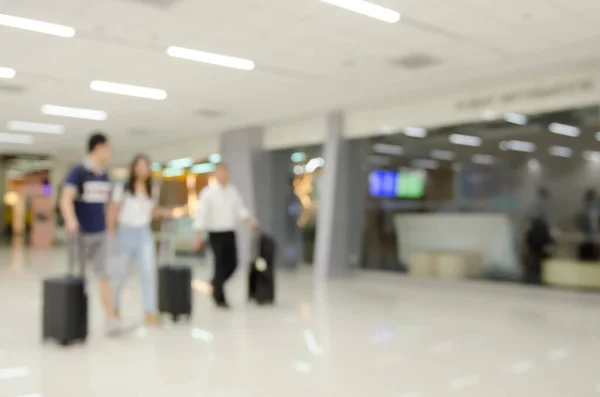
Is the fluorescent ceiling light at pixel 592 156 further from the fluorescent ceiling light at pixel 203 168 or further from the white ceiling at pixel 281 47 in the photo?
the fluorescent ceiling light at pixel 203 168

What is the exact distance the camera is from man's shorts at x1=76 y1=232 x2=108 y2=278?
490cm

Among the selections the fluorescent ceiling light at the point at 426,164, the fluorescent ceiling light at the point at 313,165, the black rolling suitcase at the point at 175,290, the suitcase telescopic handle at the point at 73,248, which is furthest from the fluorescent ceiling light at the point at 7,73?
the fluorescent ceiling light at the point at 426,164

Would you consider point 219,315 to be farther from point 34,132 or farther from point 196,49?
point 34,132

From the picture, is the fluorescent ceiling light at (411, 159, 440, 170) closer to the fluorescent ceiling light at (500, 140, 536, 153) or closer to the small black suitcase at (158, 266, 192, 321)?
the fluorescent ceiling light at (500, 140, 536, 153)

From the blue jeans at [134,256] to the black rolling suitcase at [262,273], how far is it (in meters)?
1.61

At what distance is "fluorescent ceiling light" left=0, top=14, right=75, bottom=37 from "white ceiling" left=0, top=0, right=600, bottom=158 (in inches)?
5.2

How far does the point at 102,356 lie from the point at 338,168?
21.8ft

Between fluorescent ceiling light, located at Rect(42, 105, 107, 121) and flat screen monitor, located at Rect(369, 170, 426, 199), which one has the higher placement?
fluorescent ceiling light, located at Rect(42, 105, 107, 121)

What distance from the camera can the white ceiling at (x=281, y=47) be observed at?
5.29 m

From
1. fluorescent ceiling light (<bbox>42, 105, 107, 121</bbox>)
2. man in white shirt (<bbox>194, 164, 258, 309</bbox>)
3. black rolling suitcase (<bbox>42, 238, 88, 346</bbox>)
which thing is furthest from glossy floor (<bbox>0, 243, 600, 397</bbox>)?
fluorescent ceiling light (<bbox>42, 105, 107, 121</bbox>)

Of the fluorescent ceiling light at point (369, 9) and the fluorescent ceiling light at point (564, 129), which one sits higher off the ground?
the fluorescent ceiling light at point (369, 9)

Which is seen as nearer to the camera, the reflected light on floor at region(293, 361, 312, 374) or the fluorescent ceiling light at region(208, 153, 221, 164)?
the reflected light on floor at region(293, 361, 312, 374)

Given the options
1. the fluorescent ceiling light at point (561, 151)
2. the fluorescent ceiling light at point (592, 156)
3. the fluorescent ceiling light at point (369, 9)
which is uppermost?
the fluorescent ceiling light at point (369, 9)

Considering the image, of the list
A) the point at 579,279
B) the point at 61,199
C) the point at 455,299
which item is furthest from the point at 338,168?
the point at 61,199
